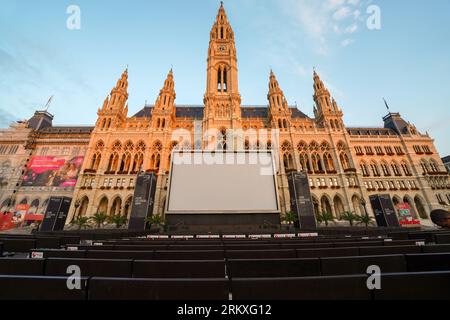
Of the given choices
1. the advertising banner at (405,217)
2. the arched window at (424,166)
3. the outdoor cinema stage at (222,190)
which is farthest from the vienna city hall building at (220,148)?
the outdoor cinema stage at (222,190)

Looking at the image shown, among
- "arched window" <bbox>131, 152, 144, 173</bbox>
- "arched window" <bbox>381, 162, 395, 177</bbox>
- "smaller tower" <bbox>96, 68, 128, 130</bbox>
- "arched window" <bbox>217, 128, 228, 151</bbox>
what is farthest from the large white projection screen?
"arched window" <bbox>381, 162, 395, 177</bbox>

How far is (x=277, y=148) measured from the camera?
97.6ft

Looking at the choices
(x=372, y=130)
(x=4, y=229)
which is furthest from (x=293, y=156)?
(x=4, y=229)

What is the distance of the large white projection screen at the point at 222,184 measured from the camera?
17.3 m

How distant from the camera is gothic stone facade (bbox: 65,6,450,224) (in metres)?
27.0

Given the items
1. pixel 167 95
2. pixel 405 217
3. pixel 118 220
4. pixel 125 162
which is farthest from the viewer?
pixel 167 95

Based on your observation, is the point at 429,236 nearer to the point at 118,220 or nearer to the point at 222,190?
the point at 222,190

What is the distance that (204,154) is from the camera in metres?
20.0

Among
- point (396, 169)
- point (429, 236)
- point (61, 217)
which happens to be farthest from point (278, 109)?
point (61, 217)

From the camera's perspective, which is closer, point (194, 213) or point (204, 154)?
point (194, 213)

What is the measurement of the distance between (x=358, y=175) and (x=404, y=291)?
109ft

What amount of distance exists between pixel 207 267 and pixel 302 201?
17926 mm

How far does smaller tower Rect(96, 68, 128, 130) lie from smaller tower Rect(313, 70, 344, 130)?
125 feet

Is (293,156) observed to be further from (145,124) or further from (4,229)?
(4,229)
